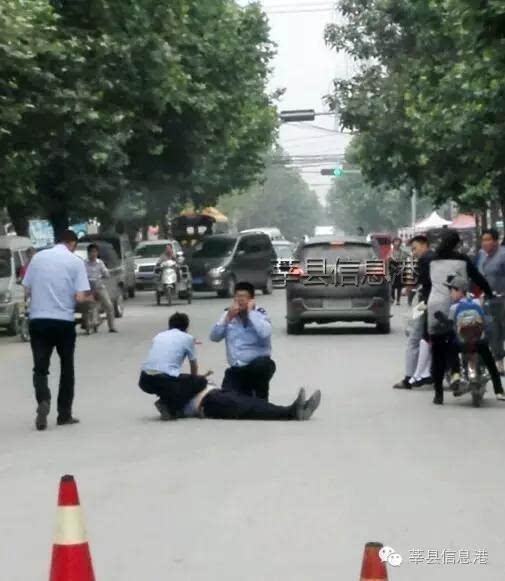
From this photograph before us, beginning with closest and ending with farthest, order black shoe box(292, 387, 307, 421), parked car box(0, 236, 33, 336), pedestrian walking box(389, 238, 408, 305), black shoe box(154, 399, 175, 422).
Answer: black shoe box(292, 387, 307, 421)
black shoe box(154, 399, 175, 422)
parked car box(0, 236, 33, 336)
pedestrian walking box(389, 238, 408, 305)

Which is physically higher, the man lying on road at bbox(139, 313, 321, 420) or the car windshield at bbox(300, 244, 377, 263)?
the car windshield at bbox(300, 244, 377, 263)

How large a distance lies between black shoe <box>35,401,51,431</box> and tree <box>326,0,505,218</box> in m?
15.1

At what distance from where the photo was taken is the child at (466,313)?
16.5 meters

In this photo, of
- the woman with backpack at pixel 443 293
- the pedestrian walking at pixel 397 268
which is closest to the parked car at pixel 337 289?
the woman with backpack at pixel 443 293

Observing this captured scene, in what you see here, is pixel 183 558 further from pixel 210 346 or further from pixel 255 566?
pixel 210 346

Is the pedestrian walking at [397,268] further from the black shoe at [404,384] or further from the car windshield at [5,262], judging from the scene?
the black shoe at [404,384]

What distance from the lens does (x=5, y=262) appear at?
31.1 metres

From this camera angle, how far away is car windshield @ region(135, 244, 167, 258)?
5347 cm

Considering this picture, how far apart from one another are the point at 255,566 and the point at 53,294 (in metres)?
7.26

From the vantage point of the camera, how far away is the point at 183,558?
27.4 ft

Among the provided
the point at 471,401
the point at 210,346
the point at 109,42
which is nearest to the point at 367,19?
the point at 109,42

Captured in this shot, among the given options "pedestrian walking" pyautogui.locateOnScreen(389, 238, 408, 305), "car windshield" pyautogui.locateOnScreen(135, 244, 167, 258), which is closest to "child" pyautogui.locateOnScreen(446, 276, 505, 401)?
"pedestrian walking" pyautogui.locateOnScreen(389, 238, 408, 305)

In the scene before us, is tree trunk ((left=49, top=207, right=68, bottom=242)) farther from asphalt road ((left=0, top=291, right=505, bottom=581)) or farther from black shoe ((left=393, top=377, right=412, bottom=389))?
black shoe ((left=393, top=377, right=412, bottom=389))

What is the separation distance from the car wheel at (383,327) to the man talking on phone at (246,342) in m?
13.6
